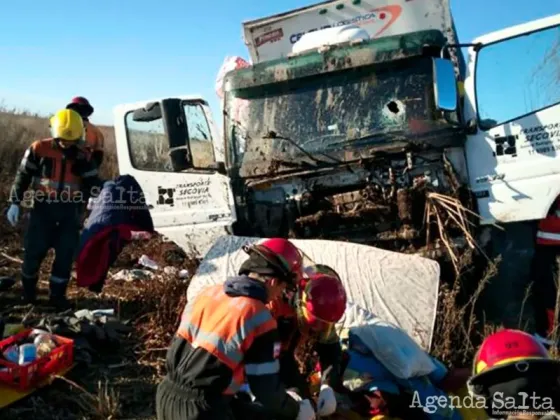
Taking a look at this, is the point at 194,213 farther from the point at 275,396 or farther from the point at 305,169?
the point at 275,396

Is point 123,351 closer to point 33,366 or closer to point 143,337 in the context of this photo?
point 143,337

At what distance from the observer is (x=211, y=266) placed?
4.98 m

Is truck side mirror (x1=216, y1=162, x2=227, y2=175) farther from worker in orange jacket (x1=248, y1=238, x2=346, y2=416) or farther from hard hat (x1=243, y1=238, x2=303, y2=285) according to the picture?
hard hat (x1=243, y1=238, x2=303, y2=285)

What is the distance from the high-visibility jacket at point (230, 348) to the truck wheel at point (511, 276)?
2457 mm

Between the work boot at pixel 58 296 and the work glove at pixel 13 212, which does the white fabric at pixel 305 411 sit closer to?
the work boot at pixel 58 296

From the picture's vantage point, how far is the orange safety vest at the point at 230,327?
8.79 feet

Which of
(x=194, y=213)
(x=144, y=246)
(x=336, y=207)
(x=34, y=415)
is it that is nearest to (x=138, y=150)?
(x=194, y=213)

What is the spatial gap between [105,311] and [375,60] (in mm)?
2971

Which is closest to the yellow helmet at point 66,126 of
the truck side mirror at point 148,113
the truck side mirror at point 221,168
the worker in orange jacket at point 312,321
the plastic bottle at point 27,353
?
the truck side mirror at point 148,113

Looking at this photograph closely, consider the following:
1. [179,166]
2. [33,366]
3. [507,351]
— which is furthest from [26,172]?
[507,351]

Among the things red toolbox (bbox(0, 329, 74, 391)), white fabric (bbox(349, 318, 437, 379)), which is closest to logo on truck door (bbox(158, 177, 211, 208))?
red toolbox (bbox(0, 329, 74, 391))

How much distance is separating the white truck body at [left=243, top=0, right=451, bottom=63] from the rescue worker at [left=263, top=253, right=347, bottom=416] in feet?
11.0

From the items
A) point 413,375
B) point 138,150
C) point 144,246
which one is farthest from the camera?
point 144,246

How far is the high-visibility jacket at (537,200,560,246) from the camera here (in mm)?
4574
